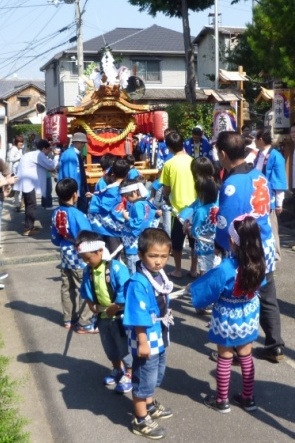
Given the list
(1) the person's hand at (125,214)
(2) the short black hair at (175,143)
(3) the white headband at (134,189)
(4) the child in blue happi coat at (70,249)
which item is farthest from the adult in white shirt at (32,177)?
(3) the white headband at (134,189)

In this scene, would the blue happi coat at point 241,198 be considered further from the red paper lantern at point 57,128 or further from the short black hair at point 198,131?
the red paper lantern at point 57,128

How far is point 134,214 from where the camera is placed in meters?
5.94

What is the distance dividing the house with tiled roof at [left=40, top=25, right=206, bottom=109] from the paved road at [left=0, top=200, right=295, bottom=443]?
31.0 metres

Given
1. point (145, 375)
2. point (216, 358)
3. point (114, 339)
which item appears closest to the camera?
point (145, 375)

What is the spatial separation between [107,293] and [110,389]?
827mm

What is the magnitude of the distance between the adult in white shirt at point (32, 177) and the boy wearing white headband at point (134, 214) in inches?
207

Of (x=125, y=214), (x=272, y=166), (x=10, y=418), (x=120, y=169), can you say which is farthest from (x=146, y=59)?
(x=10, y=418)

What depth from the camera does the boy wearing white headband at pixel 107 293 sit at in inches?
164

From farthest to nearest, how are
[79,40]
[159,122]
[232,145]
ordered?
[79,40] < [159,122] < [232,145]

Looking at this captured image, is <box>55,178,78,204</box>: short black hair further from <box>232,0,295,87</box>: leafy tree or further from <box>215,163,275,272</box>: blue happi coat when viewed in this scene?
<box>232,0,295,87</box>: leafy tree

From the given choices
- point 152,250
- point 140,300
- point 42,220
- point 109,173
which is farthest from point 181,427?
point 42,220

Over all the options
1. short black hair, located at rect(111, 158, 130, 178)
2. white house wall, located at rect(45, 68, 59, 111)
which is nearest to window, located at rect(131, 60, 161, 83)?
white house wall, located at rect(45, 68, 59, 111)

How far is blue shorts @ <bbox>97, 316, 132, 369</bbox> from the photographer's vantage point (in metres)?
4.29

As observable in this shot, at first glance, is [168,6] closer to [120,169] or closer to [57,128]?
[57,128]
